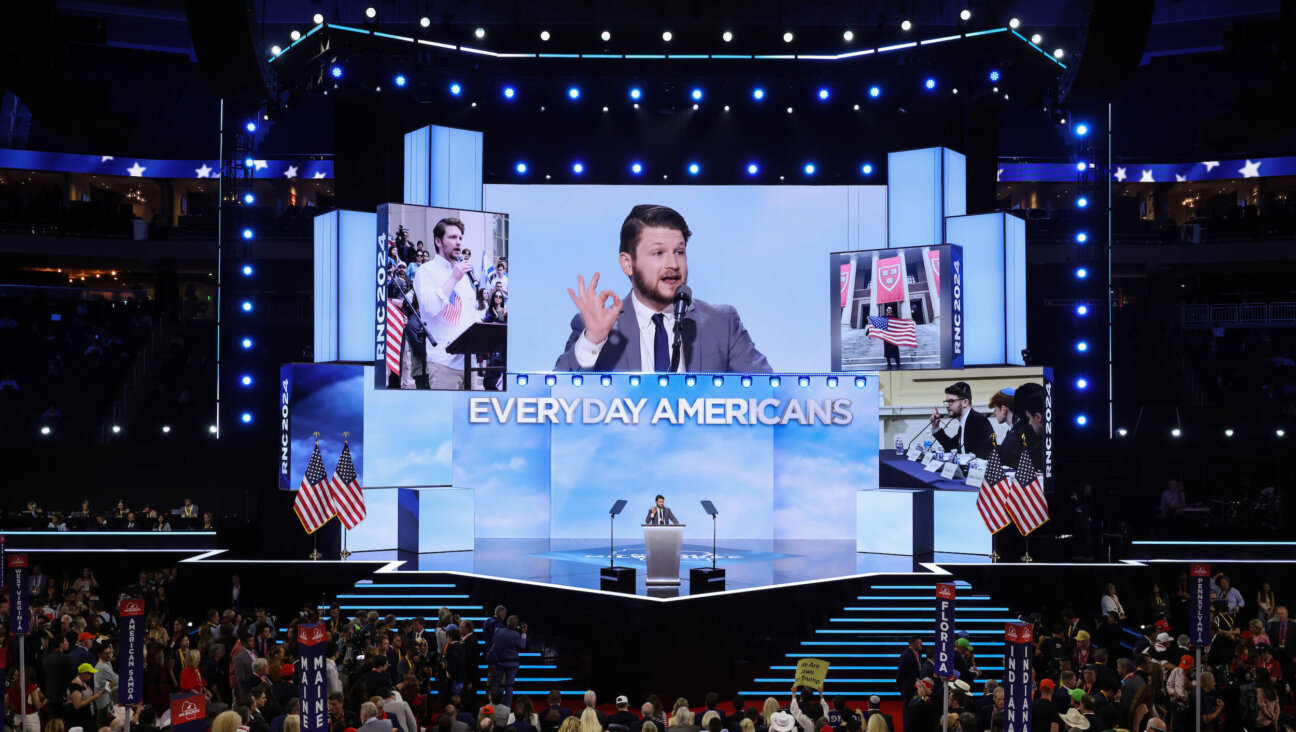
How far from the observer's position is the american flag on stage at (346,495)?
18578mm

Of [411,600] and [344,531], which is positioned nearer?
[411,600]

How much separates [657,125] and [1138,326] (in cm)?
1439

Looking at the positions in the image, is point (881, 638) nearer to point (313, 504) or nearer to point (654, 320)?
point (654, 320)

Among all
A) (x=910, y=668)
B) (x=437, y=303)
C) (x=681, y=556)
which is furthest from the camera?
(x=681, y=556)

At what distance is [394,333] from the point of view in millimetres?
18875

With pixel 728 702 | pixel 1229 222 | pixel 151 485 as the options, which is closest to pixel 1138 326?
pixel 1229 222

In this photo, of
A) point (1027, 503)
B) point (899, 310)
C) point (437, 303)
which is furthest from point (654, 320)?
point (1027, 503)

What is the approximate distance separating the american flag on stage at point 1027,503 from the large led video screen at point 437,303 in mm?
7846

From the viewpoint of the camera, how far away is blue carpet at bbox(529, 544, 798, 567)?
19003mm

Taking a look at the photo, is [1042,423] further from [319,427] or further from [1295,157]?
[1295,157]

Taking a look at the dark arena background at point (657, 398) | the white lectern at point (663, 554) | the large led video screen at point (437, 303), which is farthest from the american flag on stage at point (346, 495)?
the white lectern at point (663, 554)

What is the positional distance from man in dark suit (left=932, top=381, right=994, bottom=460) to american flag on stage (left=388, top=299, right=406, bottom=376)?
8.93 meters

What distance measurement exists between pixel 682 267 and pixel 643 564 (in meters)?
5.80

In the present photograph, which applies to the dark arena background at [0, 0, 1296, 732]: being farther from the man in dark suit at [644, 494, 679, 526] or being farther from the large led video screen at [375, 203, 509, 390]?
the man in dark suit at [644, 494, 679, 526]
